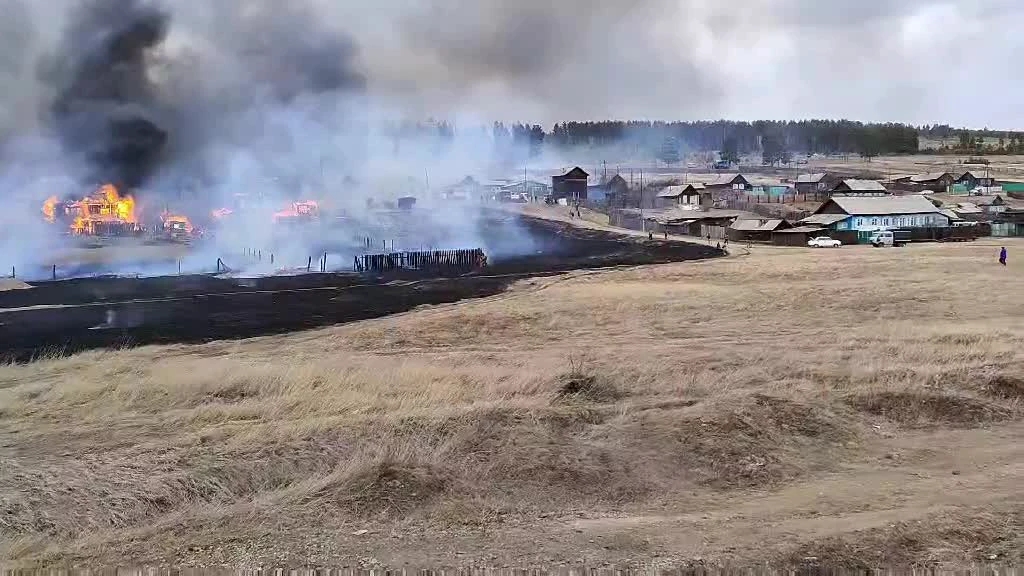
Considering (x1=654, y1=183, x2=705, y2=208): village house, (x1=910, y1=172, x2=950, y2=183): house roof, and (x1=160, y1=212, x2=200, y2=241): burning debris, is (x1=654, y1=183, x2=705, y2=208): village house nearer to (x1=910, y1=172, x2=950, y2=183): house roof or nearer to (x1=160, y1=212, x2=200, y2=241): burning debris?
(x1=910, y1=172, x2=950, y2=183): house roof

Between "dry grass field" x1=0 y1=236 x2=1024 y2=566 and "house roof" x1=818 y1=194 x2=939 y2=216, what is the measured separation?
50299mm

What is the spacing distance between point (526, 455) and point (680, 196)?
95881mm

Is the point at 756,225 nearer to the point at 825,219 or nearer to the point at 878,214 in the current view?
the point at 825,219

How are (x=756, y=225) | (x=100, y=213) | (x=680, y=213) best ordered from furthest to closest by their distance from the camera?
(x=680, y=213) → (x=100, y=213) → (x=756, y=225)

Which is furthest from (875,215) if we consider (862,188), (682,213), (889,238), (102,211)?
(102,211)

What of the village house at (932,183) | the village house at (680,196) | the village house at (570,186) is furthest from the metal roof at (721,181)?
the village house at (932,183)

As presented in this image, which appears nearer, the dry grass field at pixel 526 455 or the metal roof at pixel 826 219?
the dry grass field at pixel 526 455

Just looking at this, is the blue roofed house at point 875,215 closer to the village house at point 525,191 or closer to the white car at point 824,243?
the white car at point 824,243

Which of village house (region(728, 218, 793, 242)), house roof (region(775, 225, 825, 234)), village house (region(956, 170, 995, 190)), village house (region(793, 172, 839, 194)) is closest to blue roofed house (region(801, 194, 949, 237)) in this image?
house roof (region(775, 225, 825, 234))

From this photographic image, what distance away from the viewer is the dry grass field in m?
9.30

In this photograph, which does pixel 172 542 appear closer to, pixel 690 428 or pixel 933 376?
pixel 690 428

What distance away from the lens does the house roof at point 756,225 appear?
241 feet

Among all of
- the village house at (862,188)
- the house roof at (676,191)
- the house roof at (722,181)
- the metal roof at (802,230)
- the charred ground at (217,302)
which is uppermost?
the house roof at (722,181)

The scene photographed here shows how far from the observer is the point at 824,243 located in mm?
66625
